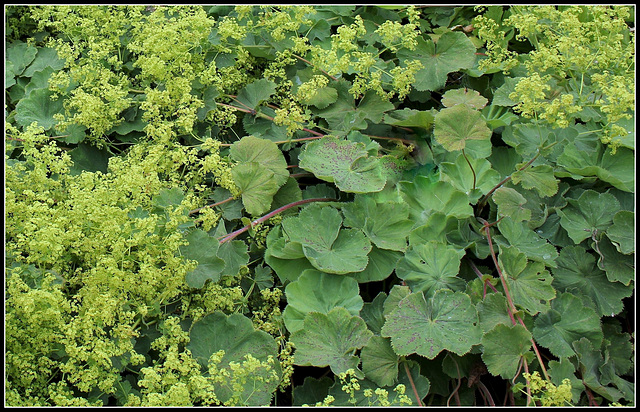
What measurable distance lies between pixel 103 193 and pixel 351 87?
1291 millimetres

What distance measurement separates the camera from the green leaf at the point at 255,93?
Result: 2645 mm

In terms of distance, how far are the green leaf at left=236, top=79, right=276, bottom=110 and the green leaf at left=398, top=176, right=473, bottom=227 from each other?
789 millimetres

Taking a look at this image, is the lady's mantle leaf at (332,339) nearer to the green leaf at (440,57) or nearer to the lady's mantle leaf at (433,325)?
the lady's mantle leaf at (433,325)

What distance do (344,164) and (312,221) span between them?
31cm

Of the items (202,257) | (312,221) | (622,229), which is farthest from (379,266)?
(622,229)

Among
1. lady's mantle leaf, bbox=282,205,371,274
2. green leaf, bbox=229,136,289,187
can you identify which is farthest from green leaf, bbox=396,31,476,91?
lady's mantle leaf, bbox=282,205,371,274

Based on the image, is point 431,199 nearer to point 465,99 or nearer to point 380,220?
point 380,220

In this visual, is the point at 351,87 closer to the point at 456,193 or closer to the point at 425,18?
the point at 456,193

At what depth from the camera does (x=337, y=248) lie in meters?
2.21

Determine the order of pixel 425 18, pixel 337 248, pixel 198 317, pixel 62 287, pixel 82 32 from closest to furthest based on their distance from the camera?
pixel 62 287 → pixel 198 317 → pixel 337 248 → pixel 82 32 → pixel 425 18

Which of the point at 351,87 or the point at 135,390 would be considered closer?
the point at 135,390

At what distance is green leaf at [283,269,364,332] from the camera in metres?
2.05

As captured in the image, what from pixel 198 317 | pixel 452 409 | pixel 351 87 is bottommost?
pixel 452 409

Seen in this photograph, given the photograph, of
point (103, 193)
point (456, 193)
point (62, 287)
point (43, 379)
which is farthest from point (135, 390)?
point (456, 193)
